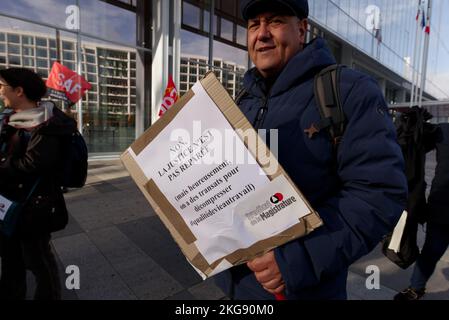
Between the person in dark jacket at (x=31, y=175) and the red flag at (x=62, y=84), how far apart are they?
4.59 m

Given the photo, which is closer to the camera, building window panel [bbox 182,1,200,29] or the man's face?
the man's face

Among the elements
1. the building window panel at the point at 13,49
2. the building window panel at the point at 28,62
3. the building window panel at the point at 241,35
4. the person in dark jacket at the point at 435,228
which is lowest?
the person in dark jacket at the point at 435,228

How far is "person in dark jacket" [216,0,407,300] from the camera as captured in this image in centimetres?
102

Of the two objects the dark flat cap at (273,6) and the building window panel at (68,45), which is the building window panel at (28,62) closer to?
the building window panel at (68,45)

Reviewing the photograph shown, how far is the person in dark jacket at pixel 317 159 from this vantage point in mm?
1024

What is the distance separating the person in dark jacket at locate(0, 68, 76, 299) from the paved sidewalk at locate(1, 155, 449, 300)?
59cm

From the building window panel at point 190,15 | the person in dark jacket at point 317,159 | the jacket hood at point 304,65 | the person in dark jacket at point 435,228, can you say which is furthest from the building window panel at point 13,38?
the person in dark jacket at point 435,228

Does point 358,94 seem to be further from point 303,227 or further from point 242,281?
point 242,281

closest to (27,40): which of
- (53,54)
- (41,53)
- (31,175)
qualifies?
(41,53)

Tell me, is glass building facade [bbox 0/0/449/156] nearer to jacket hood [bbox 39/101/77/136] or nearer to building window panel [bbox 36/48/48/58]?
building window panel [bbox 36/48/48/58]

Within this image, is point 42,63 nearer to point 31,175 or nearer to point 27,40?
point 27,40

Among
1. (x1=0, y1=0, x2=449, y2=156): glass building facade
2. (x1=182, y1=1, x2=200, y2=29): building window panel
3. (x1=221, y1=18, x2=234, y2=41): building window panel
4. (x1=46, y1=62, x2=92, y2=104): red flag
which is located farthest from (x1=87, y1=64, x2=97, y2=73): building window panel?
(x1=221, y1=18, x2=234, y2=41): building window panel

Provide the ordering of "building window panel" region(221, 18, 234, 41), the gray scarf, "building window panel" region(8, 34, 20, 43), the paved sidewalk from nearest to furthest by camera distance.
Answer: the gray scarf < the paved sidewalk < "building window panel" region(8, 34, 20, 43) < "building window panel" region(221, 18, 234, 41)
